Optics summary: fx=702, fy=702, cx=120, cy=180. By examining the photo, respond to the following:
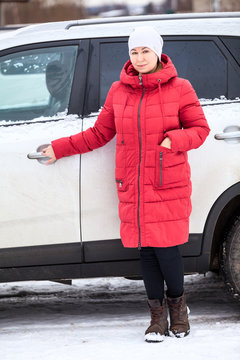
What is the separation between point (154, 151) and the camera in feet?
11.9

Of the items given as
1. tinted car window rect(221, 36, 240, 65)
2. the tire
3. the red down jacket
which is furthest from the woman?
tinted car window rect(221, 36, 240, 65)

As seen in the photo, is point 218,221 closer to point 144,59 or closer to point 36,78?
point 144,59

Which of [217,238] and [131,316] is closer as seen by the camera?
[217,238]

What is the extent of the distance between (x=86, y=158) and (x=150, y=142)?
1.47 ft

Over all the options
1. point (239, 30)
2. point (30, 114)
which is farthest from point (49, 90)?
point (239, 30)

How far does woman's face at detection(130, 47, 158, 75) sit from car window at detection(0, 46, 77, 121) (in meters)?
0.52

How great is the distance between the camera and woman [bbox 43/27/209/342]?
11.9 feet

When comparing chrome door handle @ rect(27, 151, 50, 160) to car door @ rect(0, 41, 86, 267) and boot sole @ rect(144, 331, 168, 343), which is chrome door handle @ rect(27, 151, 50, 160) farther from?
boot sole @ rect(144, 331, 168, 343)

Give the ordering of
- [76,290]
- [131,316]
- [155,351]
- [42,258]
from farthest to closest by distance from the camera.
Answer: [76,290]
[131,316]
[42,258]
[155,351]

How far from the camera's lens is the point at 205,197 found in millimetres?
3963

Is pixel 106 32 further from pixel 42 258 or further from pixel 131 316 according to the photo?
pixel 131 316

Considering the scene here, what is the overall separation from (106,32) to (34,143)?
30.6 inches

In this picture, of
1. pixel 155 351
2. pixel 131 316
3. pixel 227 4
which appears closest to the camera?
pixel 155 351

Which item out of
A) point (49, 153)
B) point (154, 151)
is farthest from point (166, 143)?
point (49, 153)
